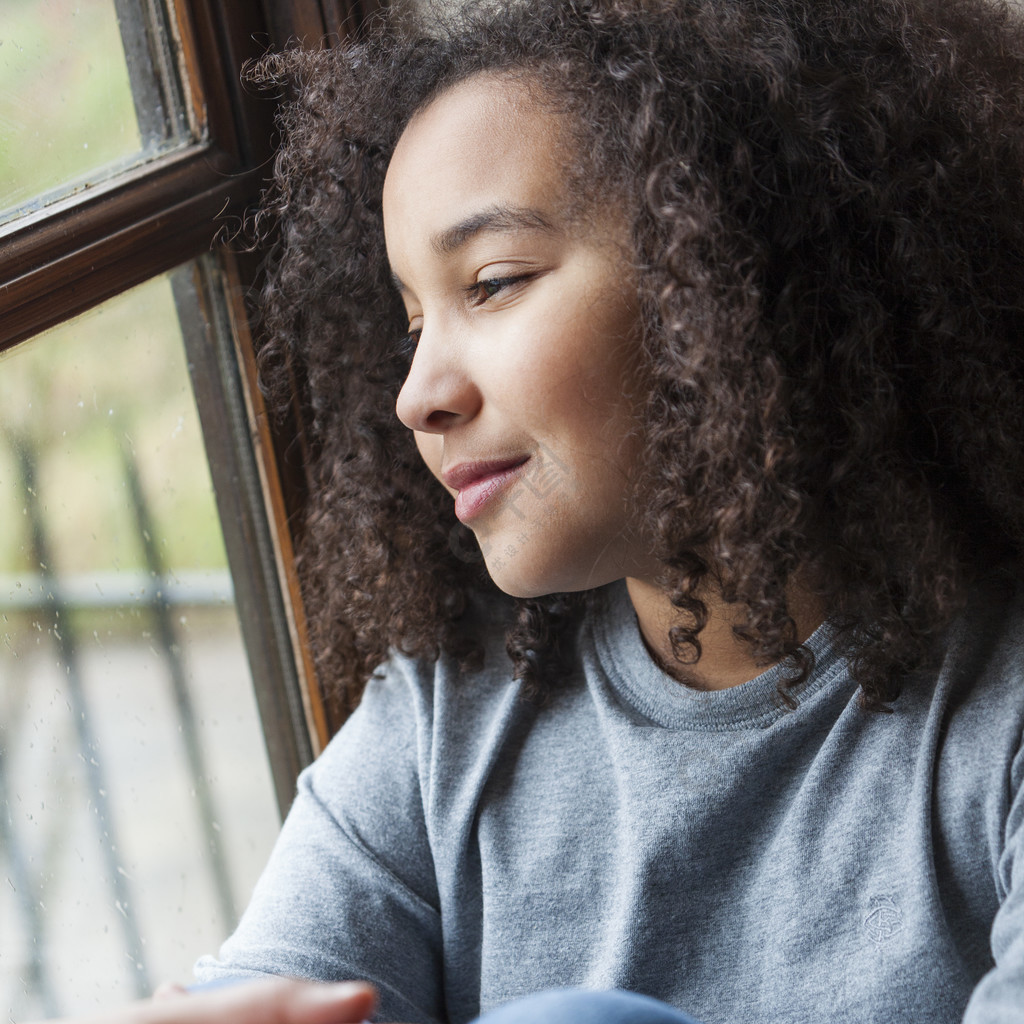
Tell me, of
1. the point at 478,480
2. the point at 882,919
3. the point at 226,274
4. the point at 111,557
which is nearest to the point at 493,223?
the point at 478,480

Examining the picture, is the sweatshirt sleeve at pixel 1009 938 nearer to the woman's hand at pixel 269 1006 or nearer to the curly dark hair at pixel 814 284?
the curly dark hair at pixel 814 284

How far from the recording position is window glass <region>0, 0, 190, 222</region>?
3.12 feet

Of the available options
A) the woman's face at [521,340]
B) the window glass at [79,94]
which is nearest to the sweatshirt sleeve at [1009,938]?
the woman's face at [521,340]

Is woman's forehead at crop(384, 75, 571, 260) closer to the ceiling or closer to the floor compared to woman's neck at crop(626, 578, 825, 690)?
closer to the ceiling

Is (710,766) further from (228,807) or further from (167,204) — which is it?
(167,204)

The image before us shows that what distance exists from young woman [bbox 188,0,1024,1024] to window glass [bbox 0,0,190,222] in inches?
9.4

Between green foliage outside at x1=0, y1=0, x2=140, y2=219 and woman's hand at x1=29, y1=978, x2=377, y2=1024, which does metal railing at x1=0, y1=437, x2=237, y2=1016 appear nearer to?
green foliage outside at x1=0, y1=0, x2=140, y2=219

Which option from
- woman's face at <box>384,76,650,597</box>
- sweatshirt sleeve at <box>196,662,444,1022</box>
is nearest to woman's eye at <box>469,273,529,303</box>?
woman's face at <box>384,76,650,597</box>

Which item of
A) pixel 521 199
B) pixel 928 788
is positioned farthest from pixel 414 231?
pixel 928 788

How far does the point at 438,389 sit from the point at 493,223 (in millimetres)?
140

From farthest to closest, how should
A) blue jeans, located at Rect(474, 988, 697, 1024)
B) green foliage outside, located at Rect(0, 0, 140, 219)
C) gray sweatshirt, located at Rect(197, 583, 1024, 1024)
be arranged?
green foliage outside, located at Rect(0, 0, 140, 219) < gray sweatshirt, located at Rect(197, 583, 1024, 1024) < blue jeans, located at Rect(474, 988, 697, 1024)

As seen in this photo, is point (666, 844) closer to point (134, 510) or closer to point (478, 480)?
point (478, 480)

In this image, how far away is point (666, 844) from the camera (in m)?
0.94

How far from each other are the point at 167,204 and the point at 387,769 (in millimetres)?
580
